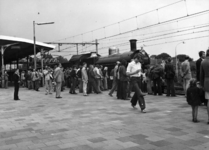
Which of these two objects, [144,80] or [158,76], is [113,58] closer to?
[144,80]

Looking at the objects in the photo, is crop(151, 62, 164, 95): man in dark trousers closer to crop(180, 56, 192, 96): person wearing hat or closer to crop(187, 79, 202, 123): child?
crop(180, 56, 192, 96): person wearing hat

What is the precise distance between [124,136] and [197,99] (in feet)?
7.13

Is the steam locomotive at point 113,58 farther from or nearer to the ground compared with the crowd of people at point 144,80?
farther from the ground

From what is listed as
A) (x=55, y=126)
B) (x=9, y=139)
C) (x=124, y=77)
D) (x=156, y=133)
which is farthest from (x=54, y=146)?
(x=124, y=77)

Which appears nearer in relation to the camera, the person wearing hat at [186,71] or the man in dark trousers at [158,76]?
the person wearing hat at [186,71]

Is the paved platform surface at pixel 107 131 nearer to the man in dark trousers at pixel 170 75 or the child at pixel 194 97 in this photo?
the child at pixel 194 97

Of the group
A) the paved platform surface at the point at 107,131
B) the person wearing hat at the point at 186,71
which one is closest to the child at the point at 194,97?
the paved platform surface at the point at 107,131

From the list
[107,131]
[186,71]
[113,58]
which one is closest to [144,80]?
[186,71]

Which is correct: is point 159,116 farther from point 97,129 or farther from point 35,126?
point 35,126

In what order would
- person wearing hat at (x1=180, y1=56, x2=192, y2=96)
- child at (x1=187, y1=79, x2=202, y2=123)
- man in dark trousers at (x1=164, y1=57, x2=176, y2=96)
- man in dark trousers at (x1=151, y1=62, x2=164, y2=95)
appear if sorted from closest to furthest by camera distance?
child at (x1=187, y1=79, x2=202, y2=123) → person wearing hat at (x1=180, y1=56, x2=192, y2=96) → man in dark trousers at (x1=164, y1=57, x2=176, y2=96) → man in dark trousers at (x1=151, y1=62, x2=164, y2=95)

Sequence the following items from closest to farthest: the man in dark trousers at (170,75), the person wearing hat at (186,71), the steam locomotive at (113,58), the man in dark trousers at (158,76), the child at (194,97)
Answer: the child at (194,97), the person wearing hat at (186,71), the man in dark trousers at (170,75), the man in dark trousers at (158,76), the steam locomotive at (113,58)

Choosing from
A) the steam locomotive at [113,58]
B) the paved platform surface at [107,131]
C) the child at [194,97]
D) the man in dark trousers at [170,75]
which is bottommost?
the paved platform surface at [107,131]

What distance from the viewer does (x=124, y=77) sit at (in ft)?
35.0

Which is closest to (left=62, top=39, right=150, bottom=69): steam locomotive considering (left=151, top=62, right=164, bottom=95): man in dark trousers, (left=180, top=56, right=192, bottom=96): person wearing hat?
(left=151, top=62, right=164, bottom=95): man in dark trousers
